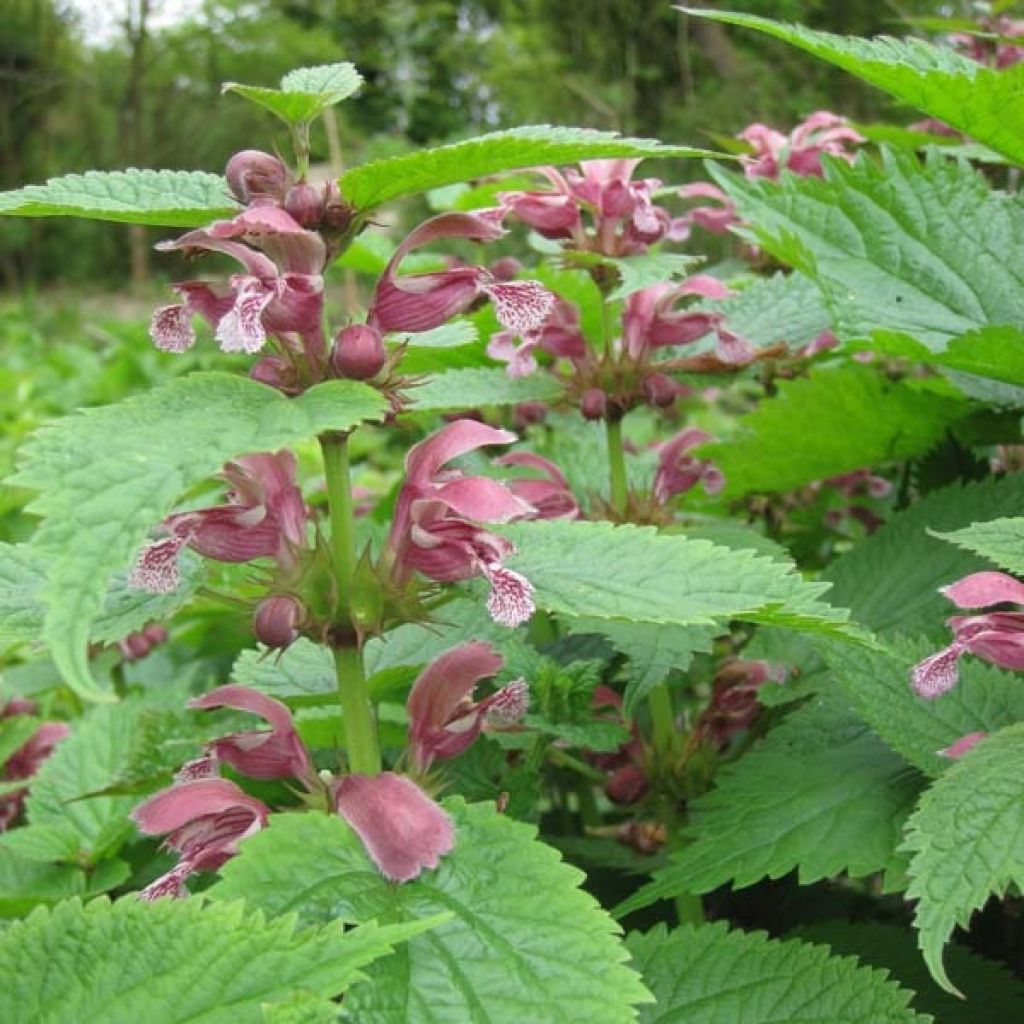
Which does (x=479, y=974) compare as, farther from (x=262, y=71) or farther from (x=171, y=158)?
(x=262, y=71)

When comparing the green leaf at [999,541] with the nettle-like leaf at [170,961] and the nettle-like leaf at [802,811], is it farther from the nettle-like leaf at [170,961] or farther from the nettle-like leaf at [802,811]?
the nettle-like leaf at [170,961]

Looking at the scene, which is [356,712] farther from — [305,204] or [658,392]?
[658,392]

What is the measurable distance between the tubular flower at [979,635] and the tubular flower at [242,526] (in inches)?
20.5

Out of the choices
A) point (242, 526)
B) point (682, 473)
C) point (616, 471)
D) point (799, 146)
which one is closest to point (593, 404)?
point (616, 471)

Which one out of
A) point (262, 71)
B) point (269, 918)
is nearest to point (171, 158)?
point (262, 71)

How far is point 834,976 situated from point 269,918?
0.47 metres

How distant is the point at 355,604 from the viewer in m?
0.96

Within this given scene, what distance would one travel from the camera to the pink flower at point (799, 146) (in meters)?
1.96

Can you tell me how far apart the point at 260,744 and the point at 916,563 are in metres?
0.76

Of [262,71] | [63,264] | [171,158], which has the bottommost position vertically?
[63,264]

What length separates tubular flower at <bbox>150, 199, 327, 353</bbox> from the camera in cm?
86

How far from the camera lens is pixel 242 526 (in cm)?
98

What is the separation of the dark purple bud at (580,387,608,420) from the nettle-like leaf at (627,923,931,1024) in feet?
2.10

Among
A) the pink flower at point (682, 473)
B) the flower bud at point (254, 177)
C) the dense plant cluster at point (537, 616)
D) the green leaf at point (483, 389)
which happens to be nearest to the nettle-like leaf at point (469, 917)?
the dense plant cluster at point (537, 616)
